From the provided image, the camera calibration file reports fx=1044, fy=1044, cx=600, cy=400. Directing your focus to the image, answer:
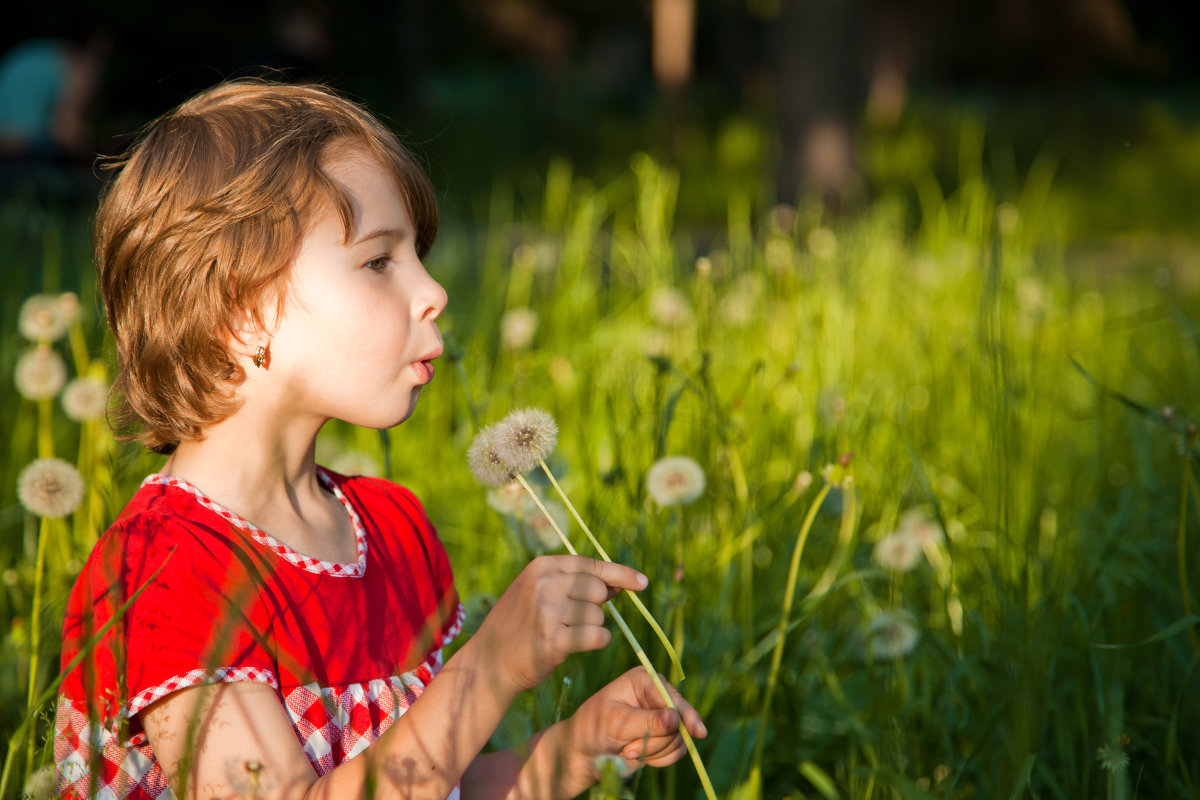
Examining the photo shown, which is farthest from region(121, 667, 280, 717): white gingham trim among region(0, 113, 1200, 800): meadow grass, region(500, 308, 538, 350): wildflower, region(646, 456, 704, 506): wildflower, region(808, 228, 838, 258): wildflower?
region(808, 228, 838, 258): wildflower

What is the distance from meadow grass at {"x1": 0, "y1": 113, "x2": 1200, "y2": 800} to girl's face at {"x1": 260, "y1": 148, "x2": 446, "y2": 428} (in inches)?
9.1

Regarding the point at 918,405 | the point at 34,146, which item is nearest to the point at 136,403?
the point at 918,405

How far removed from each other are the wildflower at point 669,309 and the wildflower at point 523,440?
48.2 inches

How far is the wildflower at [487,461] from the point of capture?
0.86 metres

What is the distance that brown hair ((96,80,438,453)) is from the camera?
3.22 ft

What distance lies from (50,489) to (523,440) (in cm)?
56

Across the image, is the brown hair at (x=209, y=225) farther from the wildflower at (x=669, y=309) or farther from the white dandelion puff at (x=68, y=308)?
the wildflower at (x=669, y=309)

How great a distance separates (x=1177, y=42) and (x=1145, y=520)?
97.7ft

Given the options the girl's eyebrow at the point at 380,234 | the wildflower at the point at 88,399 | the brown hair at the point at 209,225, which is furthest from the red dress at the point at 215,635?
the wildflower at the point at 88,399

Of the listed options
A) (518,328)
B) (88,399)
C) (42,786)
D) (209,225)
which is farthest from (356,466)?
(42,786)

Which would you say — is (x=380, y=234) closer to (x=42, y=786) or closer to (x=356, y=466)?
(x=42, y=786)

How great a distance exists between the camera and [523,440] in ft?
2.77

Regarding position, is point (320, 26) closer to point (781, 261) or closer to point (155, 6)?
point (781, 261)

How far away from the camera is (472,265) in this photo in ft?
12.4
